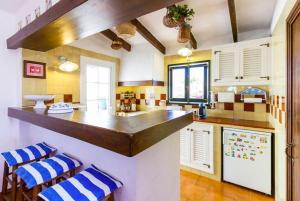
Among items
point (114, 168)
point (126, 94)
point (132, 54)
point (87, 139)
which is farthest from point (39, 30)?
point (126, 94)

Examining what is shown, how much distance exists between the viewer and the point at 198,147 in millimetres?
2359

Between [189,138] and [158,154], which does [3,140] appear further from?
[189,138]

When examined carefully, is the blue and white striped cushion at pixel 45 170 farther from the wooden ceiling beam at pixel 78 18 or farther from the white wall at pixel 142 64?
the white wall at pixel 142 64

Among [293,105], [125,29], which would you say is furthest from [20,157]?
[293,105]

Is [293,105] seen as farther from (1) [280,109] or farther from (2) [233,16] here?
(2) [233,16]

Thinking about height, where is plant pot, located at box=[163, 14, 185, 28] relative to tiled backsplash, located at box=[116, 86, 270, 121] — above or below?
above

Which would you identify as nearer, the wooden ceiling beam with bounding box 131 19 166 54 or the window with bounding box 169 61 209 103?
the wooden ceiling beam with bounding box 131 19 166 54

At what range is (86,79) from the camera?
2695mm

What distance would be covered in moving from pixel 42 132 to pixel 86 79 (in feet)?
4.05

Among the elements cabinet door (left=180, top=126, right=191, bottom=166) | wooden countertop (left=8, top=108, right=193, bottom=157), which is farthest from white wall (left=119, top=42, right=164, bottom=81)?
wooden countertop (left=8, top=108, right=193, bottom=157)

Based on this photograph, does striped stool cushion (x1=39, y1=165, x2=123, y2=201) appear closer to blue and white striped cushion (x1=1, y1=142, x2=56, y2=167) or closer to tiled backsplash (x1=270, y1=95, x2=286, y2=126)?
blue and white striped cushion (x1=1, y1=142, x2=56, y2=167)

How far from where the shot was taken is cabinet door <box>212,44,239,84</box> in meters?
2.29

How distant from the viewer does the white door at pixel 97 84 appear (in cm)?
264

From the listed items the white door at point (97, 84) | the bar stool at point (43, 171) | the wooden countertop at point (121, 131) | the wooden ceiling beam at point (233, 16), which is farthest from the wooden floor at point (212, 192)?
the wooden ceiling beam at point (233, 16)
